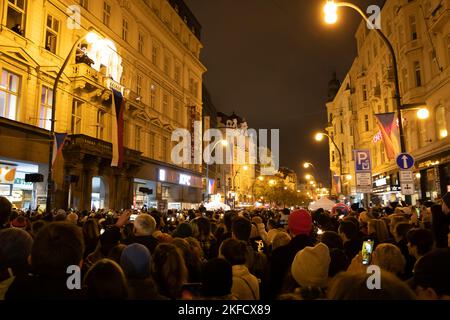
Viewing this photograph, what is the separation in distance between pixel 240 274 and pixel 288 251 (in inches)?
48.5

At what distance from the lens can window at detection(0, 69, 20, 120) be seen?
19.3 meters

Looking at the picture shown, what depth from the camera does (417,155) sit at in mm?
26953

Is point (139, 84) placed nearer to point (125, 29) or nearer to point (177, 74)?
point (125, 29)

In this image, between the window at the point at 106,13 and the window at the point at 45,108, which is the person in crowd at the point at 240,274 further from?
the window at the point at 106,13

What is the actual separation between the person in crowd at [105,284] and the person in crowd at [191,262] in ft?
6.72

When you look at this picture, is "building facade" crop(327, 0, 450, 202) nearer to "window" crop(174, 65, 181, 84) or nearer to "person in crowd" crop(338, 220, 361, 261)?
"person in crowd" crop(338, 220, 361, 261)

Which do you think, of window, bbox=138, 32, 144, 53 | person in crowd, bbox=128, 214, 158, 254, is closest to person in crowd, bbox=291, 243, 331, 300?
person in crowd, bbox=128, 214, 158, 254

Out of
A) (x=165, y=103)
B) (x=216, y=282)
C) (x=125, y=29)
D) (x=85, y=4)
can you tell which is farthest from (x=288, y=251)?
(x=165, y=103)

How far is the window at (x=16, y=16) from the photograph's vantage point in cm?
2016

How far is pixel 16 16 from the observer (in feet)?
67.5

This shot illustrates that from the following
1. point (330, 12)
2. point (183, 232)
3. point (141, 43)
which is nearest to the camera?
point (183, 232)

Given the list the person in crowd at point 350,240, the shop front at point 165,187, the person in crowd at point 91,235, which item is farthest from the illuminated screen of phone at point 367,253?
the shop front at point 165,187
